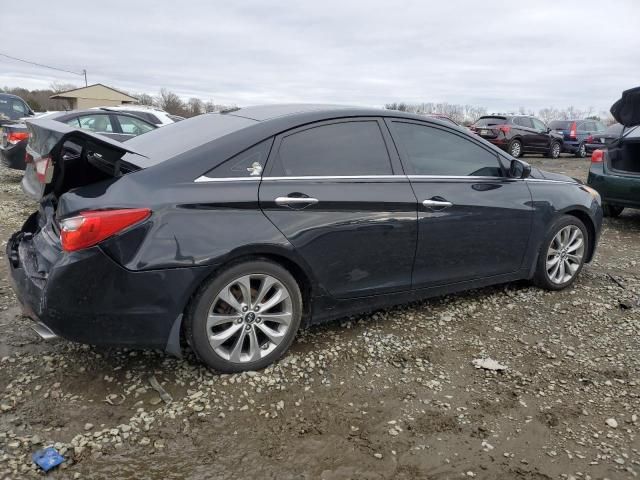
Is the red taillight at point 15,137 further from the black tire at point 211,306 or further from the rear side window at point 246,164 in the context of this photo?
the black tire at point 211,306

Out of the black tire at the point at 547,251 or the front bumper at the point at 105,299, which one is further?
the black tire at the point at 547,251

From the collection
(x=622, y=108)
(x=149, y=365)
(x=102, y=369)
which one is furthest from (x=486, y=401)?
(x=622, y=108)

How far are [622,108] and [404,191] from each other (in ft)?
16.0

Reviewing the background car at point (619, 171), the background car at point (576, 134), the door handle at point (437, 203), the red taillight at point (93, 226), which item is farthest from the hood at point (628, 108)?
the background car at point (576, 134)

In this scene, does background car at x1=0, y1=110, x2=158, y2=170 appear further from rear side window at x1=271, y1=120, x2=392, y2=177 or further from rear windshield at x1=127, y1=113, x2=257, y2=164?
rear side window at x1=271, y1=120, x2=392, y2=177

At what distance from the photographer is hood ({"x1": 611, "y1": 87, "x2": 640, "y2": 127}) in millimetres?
6445

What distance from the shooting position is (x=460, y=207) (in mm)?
3602

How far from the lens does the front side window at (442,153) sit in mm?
3529

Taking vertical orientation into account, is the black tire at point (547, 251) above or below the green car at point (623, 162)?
below

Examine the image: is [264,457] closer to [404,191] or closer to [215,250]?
[215,250]

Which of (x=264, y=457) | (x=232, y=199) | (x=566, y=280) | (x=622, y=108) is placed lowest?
(x=264, y=457)

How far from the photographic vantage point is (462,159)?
3803 mm

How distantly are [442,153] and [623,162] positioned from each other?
4.70 metres

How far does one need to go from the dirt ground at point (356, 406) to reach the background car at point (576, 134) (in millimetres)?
17300
